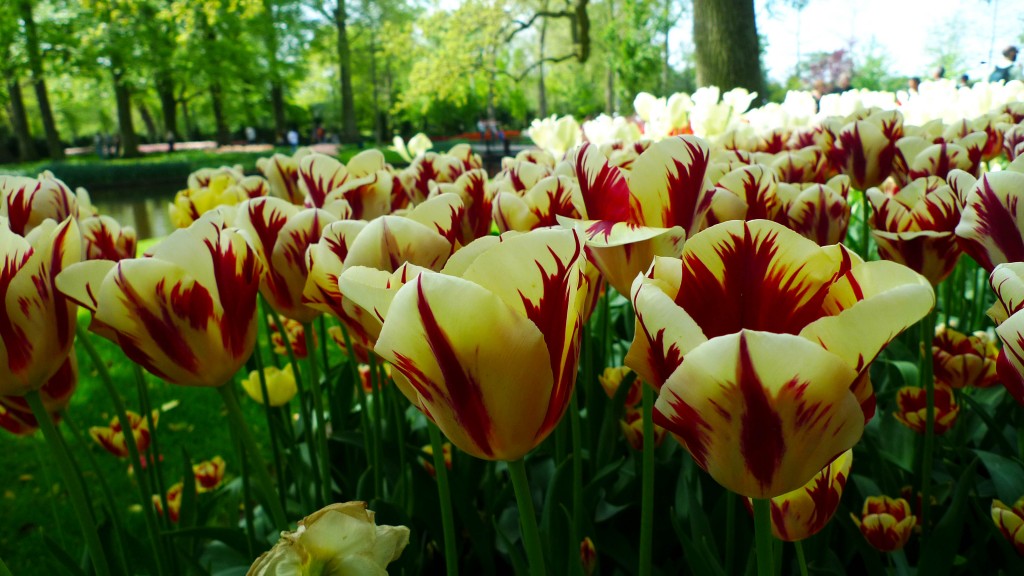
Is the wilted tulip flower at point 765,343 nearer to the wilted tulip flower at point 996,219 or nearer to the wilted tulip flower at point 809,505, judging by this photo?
the wilted tulip flower at point 809,505

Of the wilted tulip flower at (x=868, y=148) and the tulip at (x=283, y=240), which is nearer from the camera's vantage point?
the tulip at (x=283, y=240)

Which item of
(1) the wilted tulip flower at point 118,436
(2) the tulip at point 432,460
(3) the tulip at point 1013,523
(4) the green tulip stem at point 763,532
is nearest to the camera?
(4) the green tulip stem at point 763,532

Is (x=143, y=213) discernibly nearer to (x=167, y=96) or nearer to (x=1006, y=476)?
(x=1006, y=476)

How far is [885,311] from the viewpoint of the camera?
47cm

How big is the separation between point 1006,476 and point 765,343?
123 cm

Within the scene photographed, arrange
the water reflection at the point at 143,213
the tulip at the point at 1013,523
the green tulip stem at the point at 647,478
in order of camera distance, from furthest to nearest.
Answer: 1. the water reflection at the point at 143,213
2. the tulip at the point at 1013,523
3. the green tulip stem at the point at 647,478

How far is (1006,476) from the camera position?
1373mm

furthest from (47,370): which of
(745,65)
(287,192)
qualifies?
(745,65)

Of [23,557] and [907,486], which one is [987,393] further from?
[23,557]

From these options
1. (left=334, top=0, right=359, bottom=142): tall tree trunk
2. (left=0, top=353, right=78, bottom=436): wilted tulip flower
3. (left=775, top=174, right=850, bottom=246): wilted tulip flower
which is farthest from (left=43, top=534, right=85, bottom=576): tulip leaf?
(left=334, top=0, right=359, bottom=142): tall tree trunk

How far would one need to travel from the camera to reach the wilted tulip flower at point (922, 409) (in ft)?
4.44

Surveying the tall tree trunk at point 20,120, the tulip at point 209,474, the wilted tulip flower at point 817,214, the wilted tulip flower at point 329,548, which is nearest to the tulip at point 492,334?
the wilted tulip flower at point 329,548

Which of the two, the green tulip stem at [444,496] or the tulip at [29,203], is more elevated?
the tulip at [29,203]

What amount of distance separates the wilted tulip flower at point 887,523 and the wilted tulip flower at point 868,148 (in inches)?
32.8
